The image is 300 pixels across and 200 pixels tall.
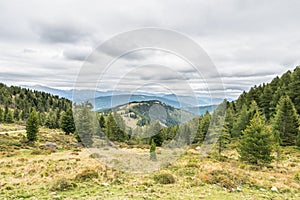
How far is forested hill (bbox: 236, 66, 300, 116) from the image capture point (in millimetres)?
55531

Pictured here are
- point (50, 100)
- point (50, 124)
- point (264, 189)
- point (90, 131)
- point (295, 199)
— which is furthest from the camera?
point (50, 100)

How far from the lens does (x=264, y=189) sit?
17234mm

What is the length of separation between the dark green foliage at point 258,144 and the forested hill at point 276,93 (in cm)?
2831

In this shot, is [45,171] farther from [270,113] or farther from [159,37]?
[270,113]

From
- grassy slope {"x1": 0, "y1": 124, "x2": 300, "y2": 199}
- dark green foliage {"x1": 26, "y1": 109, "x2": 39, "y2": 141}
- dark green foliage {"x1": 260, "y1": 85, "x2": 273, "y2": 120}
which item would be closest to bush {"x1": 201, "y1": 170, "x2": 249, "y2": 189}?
grassy slope {"x1": 0, "y1": 124, "x2": 300, "y2": 199}

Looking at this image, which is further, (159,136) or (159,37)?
(159,136)

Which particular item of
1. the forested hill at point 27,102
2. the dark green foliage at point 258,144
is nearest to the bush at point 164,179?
the dark green foliage at point 258,144

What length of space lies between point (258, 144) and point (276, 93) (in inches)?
1479

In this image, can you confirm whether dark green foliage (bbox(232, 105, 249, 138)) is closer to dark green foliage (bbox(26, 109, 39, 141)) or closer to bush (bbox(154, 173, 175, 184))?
bush (bbox(154, 173, 175, 184))

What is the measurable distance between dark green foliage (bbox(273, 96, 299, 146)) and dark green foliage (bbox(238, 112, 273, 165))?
18.8m

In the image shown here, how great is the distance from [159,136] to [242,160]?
24.7 m

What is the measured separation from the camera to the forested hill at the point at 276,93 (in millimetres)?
55531

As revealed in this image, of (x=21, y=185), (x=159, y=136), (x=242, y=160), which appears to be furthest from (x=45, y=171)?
(x=159, y=136)

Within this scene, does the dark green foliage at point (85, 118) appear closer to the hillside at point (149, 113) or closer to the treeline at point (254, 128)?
the hillside at point (149, 113)
